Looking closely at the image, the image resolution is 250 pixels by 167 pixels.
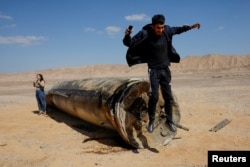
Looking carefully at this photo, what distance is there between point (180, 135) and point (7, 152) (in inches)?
141

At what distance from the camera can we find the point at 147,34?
607cm

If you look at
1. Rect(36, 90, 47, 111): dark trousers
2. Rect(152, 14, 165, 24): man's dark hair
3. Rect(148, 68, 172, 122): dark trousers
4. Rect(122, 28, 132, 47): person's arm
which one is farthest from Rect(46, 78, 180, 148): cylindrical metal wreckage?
Rect(36, 90, 47, 111): dark trousers

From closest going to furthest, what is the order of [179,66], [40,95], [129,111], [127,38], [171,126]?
[127,38]
[171,126]
[129,111]
[40,95]
[179,66]

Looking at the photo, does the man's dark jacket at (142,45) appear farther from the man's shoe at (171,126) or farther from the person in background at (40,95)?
the person in background at (40,95)

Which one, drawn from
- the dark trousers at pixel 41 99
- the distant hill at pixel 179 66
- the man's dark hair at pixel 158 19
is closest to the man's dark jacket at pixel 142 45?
the man's dark hair at pixel 158 19

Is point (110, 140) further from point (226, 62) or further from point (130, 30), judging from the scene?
point (226, 62)

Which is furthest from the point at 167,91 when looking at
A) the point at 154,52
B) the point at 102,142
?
the point at 102,142

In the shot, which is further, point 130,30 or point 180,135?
point 180,135

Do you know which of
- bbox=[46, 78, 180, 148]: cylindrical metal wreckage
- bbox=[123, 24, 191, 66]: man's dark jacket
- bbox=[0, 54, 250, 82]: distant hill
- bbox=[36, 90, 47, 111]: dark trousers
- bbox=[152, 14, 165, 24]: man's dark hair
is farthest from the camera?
bbox=[0, 54, 250, 82]: distant hill

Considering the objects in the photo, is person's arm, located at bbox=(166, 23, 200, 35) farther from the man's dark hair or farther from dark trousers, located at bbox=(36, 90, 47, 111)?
dark trousers, located at bbox=(36, 90, 47, 111)

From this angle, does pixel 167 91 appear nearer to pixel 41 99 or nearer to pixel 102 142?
pixel 102 142

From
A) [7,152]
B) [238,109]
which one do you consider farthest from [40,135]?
[238,109]

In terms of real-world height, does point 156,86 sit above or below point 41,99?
above

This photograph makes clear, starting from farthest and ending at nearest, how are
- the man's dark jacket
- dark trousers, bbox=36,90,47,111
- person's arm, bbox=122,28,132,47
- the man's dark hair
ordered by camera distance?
dark trousers, bbox=36,90,47,111 → the man's dark jacket → the man's dark hair → person's arm, bbox=122,28,132,47
